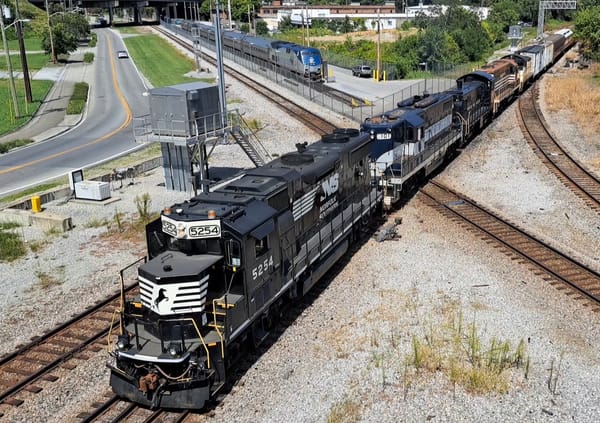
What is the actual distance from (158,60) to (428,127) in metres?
65.7

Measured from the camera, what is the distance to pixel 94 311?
18.1 m

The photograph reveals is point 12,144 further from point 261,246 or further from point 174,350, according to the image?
point 174,350

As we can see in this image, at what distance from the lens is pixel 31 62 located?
297 ft

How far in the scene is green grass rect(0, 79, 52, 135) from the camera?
167ft

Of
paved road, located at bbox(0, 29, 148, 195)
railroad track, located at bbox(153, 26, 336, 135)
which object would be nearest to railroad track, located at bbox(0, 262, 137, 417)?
paved road, located at bbox(0, 29, 148, 195)

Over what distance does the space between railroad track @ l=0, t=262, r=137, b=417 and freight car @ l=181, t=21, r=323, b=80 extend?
43429 millimetres

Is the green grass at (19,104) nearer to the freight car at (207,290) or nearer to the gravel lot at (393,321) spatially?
the gravel lot at (393,321)

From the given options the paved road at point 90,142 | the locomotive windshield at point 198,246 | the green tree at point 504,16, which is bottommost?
the paved road at point 90,142

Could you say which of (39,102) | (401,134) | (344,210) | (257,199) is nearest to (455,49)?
(39,102)

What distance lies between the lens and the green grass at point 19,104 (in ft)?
167

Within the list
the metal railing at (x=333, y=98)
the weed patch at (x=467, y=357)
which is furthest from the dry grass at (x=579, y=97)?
the weed patch at (x=467, y=357)

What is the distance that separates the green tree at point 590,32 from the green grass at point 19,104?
200ft

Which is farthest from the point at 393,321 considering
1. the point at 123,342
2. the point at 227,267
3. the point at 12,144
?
the point at 12,144

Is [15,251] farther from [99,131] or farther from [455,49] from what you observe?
[455,49]
